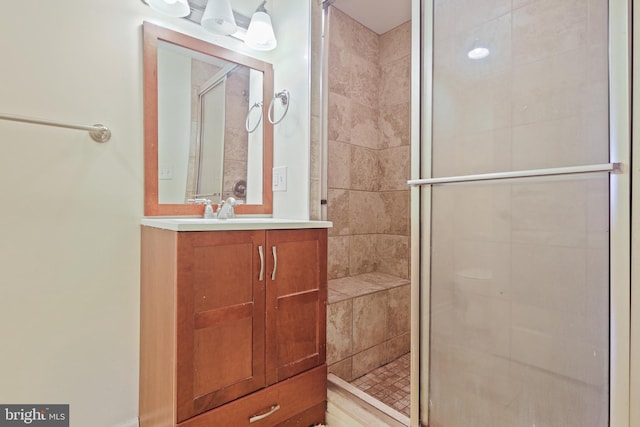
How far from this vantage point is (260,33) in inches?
64.5

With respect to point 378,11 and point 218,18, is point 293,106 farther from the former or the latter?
point 378,11

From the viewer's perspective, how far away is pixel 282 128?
1.77m

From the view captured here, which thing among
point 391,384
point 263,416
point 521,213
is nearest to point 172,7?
point 521,213

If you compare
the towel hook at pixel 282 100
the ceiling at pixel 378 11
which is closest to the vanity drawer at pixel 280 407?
the towel hook at pixel 282 100

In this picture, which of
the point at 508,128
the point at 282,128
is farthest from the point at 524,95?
the point at 282,128

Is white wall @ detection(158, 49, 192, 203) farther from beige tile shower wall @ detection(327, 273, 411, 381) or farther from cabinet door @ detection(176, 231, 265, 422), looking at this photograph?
beige tile shower wall @ detection(327, 273, 411, 381)

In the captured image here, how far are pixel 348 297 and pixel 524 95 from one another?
1.42m

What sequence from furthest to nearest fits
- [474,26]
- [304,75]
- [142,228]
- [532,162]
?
[304,75] < [142,228] < [474,26] < [532,162]

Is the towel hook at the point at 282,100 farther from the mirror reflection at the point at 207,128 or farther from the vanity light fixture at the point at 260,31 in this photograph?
the vanity light fixture at the point at 260,31

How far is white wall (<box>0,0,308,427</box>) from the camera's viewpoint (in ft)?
3.58

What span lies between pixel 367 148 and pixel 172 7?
1692mm

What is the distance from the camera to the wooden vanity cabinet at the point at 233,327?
3.42ft

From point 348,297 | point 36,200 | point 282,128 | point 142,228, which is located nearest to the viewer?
point 36,200

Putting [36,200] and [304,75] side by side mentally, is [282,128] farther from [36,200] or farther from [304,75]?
[36,200]
